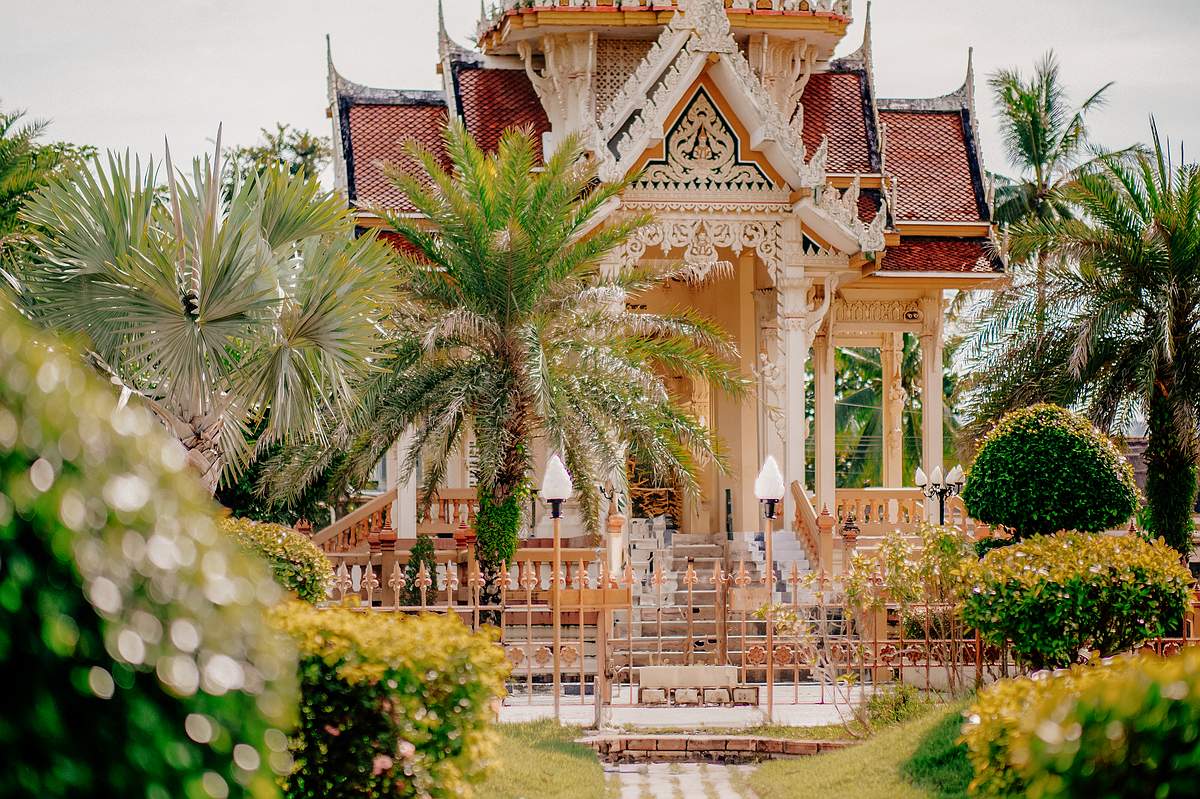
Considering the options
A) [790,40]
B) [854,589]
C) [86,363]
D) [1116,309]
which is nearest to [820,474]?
[1116,309]

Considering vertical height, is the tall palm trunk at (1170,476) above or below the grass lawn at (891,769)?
above

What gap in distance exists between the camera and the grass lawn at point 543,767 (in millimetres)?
9578

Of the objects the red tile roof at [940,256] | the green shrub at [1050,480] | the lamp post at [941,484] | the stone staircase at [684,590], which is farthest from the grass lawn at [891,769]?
the red tile roof at [940,256]

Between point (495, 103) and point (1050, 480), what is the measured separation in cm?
1238

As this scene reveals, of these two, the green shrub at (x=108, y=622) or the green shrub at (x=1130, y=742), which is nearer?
the green shrub at (x=108, y=622)

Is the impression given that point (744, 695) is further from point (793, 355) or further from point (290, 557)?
point (793, 355)

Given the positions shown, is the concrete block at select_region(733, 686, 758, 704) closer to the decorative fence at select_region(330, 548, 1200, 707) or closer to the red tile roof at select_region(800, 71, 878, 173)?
the decorative fence at select_region(330, 548, 1200, 707)

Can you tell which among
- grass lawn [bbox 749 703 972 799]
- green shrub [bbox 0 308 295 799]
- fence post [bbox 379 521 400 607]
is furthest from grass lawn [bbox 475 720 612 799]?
fence post [bbox 379 521 400 607]

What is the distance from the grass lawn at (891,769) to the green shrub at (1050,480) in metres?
1.59

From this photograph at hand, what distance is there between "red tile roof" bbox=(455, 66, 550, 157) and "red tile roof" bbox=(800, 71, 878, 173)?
3.84 meters

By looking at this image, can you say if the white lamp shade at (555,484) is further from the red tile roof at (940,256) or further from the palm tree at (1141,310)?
the red tile roof at (940,256)

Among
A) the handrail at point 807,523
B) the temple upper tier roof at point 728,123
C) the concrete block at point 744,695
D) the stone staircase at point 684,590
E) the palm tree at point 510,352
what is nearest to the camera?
the concrete block at point 744,695

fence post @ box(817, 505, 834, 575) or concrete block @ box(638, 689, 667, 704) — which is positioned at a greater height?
fence post @ box(817, 505, 834, 575)

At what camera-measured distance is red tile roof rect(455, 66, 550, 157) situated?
70.7 ft
